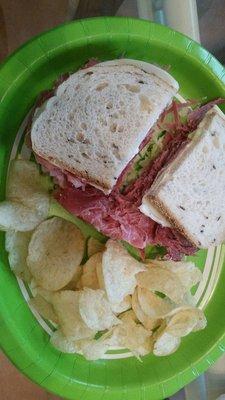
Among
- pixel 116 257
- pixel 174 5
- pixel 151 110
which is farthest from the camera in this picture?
pixel 174 5

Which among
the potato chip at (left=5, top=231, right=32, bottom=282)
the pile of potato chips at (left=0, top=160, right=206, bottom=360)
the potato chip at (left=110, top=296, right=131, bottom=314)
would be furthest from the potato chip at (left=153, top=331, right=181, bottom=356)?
the potato chip at (left=5, top=231, right=32, bottom=282)

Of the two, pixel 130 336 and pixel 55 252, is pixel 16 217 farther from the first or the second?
pixel 130 336

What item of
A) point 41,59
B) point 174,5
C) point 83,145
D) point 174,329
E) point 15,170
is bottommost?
point 174,329

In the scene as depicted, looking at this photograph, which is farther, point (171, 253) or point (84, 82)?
point (171, 253)

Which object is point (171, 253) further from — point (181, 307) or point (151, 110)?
point (151, 110)

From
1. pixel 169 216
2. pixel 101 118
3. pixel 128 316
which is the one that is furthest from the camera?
pixel 128 316

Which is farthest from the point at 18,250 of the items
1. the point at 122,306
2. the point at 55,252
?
the point at 122,306

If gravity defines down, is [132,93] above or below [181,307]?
above

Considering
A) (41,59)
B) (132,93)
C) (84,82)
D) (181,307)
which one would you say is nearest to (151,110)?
(132,93)
